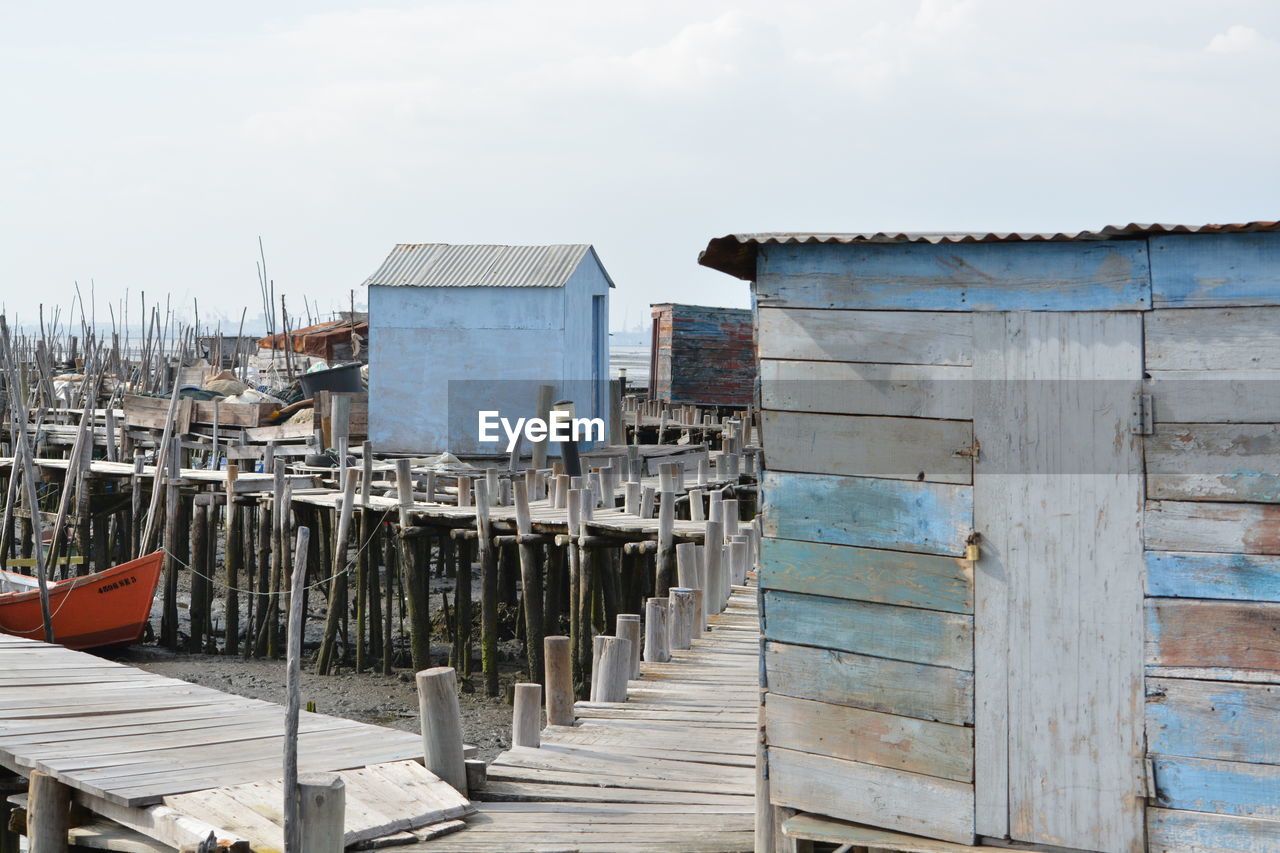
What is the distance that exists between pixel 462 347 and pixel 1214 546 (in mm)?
19755

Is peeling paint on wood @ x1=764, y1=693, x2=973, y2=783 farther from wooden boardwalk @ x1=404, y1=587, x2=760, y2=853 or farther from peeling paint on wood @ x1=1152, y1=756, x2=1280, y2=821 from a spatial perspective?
wooden boardwalk @ x1=404, y1=587, x2=760, y2=853

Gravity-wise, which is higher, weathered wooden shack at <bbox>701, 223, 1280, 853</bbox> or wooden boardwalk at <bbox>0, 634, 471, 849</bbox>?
weathered wooden shack at <bbox>701, 223, 1280, 853</bbox>

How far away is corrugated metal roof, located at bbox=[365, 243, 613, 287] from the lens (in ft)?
76.6

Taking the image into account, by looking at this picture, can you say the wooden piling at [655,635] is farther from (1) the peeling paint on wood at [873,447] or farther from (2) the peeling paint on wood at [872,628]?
(1) the peeling paint on wood at [873,447]

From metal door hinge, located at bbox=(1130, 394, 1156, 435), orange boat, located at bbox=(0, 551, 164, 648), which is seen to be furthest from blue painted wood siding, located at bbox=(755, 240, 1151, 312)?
orange boat, located at bbox=(0, 551, 164, 648)

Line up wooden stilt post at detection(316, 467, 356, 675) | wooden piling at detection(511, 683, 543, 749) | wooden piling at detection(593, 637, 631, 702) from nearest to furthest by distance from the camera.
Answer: wooden piling at detection(511, 683, 543, 749) → wooden piling at detection(593, 637, 631, 702) → wooden stilt post at detection(316, 467, 356, 675)

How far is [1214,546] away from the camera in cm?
439

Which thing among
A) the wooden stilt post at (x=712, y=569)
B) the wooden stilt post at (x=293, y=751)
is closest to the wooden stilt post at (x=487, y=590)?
the wooden stilt post at (x=712, y=569)

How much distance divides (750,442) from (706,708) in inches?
747

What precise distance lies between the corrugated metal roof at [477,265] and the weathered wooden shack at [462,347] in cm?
3

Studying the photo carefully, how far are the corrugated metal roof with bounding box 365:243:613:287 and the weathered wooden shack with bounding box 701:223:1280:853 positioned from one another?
1852 centimetres

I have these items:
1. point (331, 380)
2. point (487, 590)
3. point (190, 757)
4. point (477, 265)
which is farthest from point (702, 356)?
point (190, 757)

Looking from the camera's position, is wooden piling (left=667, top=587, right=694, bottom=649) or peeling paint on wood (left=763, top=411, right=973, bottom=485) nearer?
peeling paint on wood (left=763, top=411, right=973, bottom=485)

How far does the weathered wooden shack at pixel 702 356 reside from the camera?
36719 millimetres
